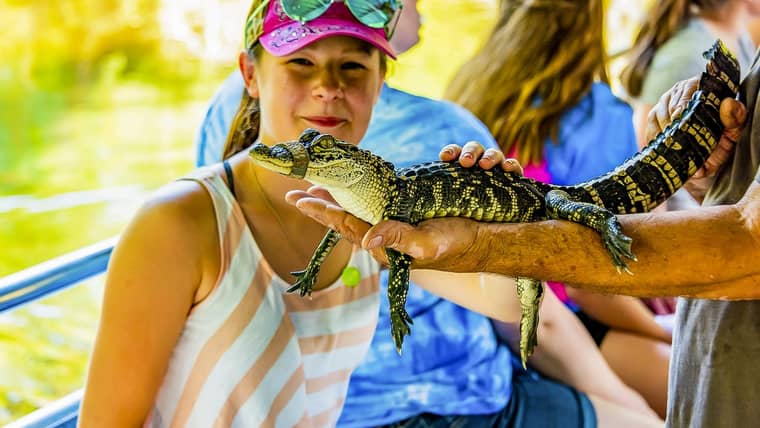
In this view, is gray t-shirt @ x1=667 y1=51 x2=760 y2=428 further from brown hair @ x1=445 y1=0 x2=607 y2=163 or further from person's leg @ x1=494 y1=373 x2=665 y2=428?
brown hair @ x1=445 y1=0 x2=607 y2=163

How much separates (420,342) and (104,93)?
9.92ft

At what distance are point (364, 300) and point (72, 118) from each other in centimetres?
314

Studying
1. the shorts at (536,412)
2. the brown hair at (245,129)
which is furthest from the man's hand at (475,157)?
the shorts at (536,412)

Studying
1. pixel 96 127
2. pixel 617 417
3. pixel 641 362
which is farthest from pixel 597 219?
pixel 96 127

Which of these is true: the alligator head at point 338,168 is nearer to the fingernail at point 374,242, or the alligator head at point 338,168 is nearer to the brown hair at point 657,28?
the fingernail at point 374,242

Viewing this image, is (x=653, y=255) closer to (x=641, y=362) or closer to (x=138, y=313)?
(x=138, y=313)

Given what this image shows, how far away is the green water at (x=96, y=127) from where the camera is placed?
3.71 m

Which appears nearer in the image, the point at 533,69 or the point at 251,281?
the point at 251,281

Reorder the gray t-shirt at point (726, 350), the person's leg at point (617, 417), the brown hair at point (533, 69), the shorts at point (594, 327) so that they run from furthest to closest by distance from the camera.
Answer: the brown hair at point (533, 69), the shorts at point (594, 327), the person's leg at point (617, 417), the gray t-shirt at point (726, 350)

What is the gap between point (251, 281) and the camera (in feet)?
4.60

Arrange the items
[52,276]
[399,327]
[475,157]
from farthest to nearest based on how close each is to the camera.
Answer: [52,276]
[475,157]
[399,327]

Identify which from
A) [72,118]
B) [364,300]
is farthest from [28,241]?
[364,300]

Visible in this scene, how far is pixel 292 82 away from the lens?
142 centimetres

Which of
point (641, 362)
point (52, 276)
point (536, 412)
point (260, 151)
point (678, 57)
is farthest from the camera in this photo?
point (678, 57)
